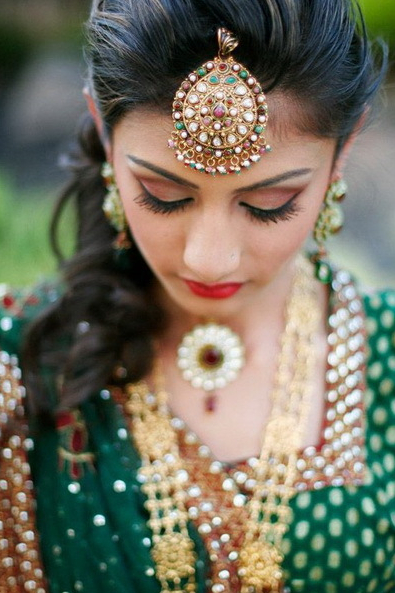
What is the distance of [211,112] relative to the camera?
3.70 ft

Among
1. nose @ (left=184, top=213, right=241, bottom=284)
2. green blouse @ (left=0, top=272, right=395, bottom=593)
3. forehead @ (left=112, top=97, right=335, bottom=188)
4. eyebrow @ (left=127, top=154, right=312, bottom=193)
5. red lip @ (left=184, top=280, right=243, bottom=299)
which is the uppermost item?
forehead @ (left=112, top=97, right=335, bottom=188)

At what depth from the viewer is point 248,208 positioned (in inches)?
47.8

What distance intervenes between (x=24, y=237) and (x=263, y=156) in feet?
8.25

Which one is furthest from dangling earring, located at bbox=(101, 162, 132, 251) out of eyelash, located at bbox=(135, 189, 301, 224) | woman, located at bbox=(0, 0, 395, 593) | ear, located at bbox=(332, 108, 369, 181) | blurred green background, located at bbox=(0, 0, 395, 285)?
blurred green background, located at bbox=(0, 0, 395, 285)

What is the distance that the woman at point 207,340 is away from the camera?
1153 millimetres

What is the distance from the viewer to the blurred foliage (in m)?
3.21

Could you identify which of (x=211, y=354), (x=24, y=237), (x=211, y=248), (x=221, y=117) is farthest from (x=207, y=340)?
(x=24, y=237)

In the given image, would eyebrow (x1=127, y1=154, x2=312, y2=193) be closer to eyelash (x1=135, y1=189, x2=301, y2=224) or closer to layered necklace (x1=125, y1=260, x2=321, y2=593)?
eyelash (x1=135, y1=189, x2=301, y2=224)

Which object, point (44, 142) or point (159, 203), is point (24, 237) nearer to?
point (44, 142)

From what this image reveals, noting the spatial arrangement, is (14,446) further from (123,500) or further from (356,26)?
(356,26)

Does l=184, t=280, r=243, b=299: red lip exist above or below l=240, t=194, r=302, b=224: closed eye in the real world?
below

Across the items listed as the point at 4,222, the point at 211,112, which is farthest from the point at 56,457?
the point at 4,222

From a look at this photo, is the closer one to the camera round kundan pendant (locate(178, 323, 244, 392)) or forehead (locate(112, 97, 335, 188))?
forehead (locate(112, 97, 335, 188))

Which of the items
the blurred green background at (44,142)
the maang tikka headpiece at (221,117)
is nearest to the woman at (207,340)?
the maang tikka headpiece at (221,117)
